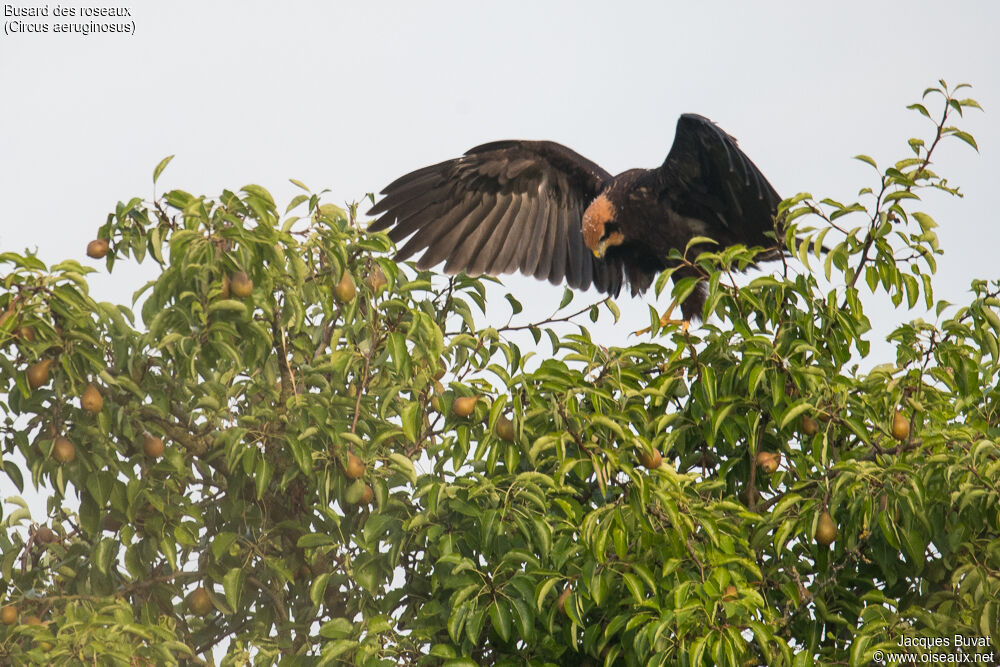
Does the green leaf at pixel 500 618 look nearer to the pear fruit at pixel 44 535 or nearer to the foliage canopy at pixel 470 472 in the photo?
the foliage canopy at pixel 470 472

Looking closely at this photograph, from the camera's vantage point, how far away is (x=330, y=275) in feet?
10.7

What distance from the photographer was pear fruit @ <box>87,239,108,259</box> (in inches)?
123

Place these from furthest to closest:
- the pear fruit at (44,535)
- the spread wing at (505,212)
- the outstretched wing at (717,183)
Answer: the spread wing at (505,212)
the outstretched wing at (717,183)
the pear fruit at (44,535)

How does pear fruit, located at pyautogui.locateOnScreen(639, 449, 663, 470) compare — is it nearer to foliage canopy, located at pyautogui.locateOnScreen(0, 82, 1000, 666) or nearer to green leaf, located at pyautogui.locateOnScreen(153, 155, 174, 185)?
foliage canopy, located at pyautogui.locateOnScreen(0, 82, 1000, 666)

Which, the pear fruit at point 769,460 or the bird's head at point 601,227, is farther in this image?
the bird's head at point 601,227

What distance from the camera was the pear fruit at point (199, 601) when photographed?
3.17 m

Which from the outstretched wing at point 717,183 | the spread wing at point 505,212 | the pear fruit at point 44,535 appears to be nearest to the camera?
the pear fruit at point 44,535

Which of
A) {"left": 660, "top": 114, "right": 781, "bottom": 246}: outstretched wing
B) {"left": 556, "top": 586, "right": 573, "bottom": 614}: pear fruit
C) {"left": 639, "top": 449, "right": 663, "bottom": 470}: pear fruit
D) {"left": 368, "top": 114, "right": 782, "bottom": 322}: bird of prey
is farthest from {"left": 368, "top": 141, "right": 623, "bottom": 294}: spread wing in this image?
{"left": 556, "top": 586, "right": 573, "bottom": 614}: pear fruit

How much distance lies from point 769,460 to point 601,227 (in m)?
2.58

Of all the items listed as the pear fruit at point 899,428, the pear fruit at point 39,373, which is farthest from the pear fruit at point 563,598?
the pear fruit at point 39,373

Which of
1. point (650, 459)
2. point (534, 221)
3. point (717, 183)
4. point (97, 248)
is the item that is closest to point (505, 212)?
point (534, 221)

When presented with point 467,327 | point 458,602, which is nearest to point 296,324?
point 467,327

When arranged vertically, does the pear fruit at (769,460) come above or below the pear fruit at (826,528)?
above

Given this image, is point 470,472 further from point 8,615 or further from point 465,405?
point 8,615
